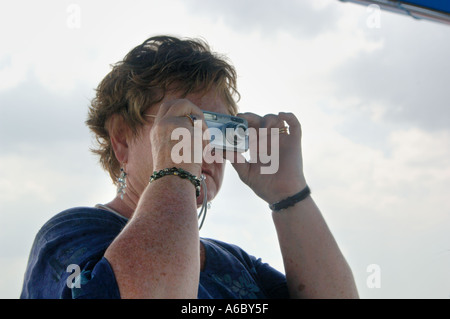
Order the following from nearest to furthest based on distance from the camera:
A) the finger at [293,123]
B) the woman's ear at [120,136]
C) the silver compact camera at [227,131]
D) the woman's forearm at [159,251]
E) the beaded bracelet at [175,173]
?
the woman's forearm at [159,251] → the beaded bracelet at [175,173] → the silver compact camera at [227,131] → the woman's ear at [120,136] → the finger at [293,123]

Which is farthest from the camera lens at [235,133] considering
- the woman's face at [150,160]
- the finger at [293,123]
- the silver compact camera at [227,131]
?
the finger at [293,123]

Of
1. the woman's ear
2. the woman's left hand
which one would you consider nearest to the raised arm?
the woman's left hand

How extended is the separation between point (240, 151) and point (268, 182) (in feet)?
0.50

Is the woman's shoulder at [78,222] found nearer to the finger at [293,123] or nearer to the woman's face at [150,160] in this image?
the woman's face at [150,160]

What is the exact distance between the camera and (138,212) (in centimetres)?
93

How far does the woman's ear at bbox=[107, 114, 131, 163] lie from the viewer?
1469 mm

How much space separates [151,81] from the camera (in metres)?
1.44

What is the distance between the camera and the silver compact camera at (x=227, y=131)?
136 centimetres

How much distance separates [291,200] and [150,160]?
48 centimetres

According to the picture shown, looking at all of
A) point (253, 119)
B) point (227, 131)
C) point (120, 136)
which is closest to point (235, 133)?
point (227, 131)

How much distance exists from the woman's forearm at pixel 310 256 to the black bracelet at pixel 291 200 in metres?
0.01

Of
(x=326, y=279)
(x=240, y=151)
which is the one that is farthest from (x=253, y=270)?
(x=240, y=151)
